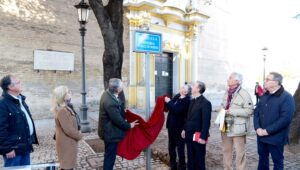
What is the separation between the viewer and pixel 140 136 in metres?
4.57

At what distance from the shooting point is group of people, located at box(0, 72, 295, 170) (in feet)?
11.5

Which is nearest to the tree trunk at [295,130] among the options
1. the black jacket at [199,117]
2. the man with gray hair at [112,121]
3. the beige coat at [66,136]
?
the black jacket at [199,117]

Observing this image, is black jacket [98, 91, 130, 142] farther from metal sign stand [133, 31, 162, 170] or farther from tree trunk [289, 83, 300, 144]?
tree trunk [289, 83, 300, 144]

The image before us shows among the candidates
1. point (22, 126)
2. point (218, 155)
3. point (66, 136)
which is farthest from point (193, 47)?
point (22, 126)

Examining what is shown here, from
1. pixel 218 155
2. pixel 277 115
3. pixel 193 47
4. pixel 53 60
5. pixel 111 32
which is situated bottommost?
pixel 218 155

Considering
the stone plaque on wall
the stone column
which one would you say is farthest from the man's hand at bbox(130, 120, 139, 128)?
the stone column

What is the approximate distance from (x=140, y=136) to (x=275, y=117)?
2.19 m

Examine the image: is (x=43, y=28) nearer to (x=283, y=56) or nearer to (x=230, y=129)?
(x=230, y=129)

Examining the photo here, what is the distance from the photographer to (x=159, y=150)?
20.3 feet

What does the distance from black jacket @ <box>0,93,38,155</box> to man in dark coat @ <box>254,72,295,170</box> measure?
343cm

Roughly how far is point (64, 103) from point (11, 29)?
8.16 meters

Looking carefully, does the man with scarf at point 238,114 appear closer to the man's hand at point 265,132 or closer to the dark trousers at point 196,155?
the man's hand at point 265,132

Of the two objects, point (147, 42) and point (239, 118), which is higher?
point (147, 42)

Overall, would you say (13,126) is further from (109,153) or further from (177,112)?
(177,112)
